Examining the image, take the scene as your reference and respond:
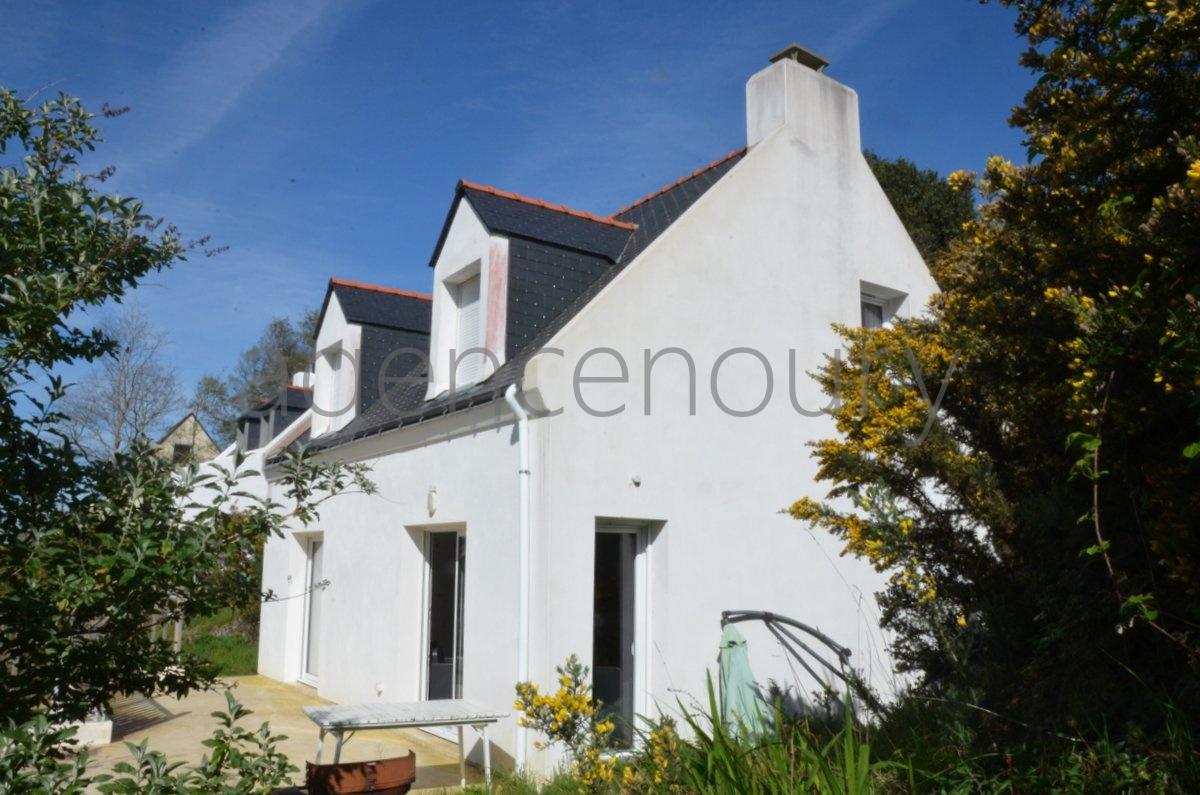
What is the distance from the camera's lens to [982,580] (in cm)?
543

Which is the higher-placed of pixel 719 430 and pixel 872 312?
pixel 872 312

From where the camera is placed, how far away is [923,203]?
2369 cm

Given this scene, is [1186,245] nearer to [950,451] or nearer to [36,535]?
[950,451]

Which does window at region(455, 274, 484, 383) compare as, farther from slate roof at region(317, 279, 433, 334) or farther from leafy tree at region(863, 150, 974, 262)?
leafy tree at region(863, 150, 974, 262)

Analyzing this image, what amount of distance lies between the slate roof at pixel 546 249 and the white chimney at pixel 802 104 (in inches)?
23.1

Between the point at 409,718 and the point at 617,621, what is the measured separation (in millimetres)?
2409

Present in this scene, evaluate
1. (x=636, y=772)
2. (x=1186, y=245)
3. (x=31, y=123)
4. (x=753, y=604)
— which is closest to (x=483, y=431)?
(x=753, y=604)

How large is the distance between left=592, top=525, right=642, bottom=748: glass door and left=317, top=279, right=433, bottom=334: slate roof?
651 centimetres

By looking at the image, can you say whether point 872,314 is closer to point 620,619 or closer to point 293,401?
point 620,619

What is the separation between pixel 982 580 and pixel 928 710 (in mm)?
1211

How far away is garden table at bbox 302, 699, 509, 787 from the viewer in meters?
7.93

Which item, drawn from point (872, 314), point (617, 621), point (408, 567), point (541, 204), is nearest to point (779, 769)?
point (617, 621)

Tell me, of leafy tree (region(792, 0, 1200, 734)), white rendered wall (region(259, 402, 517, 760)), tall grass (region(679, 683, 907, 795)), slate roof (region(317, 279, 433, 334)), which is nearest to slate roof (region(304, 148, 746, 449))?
white rendered wall (region(259, 402, 517, 760))

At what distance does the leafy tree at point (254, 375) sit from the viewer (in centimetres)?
4731
